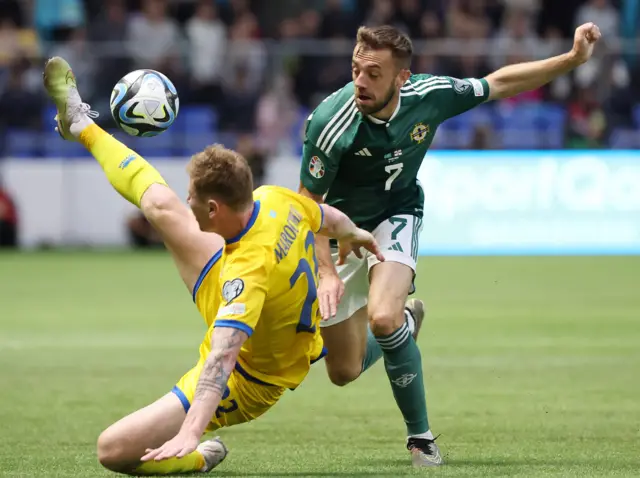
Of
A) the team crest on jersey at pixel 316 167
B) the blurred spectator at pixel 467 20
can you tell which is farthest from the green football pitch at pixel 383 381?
the blurred spectator at pixel 467 20

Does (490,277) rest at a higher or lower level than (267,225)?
lower

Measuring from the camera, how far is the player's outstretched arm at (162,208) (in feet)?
20.6

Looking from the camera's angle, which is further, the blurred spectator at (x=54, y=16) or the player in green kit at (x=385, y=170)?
the blurred spectator at (x=54, y=16)

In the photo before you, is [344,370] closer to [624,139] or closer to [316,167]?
[316,167]

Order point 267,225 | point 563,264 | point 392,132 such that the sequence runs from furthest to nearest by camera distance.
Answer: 1. point 563,264
2. point 392,132
3. point 267,225

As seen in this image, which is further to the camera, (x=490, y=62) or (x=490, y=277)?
(x=490, y=62)

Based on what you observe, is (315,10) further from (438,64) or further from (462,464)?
(462,464)

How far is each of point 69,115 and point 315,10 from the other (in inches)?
630

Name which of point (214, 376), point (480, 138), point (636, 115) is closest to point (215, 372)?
point (214, 376)

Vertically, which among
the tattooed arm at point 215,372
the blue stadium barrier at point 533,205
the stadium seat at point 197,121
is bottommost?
the blue stadium barrier at point 533,205

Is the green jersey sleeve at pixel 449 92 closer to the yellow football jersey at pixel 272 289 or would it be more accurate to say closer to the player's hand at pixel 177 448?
the yellow football jersey at pixel 272 289

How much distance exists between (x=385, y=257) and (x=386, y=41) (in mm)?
1118

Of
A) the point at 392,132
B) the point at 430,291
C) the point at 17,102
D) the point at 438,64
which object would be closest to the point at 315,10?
the point at 438,64

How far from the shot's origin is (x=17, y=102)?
1998 cm
